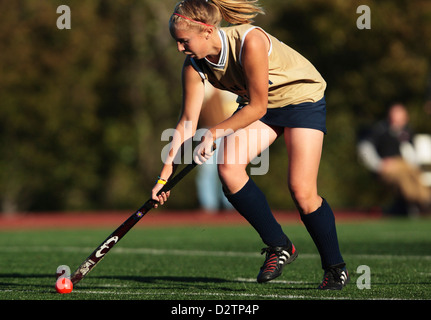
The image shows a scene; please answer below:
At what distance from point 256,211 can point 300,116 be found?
60 centimetres

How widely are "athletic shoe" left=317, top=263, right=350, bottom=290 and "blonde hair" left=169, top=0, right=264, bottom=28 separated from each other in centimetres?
141

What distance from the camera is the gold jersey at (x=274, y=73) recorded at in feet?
14.5

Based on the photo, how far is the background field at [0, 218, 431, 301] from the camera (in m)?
4.30

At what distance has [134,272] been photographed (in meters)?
5.46

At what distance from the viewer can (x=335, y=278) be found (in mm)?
4543

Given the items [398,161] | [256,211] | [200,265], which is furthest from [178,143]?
[398,161]

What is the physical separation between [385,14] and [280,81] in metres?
11.6

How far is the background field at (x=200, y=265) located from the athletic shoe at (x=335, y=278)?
0.07 meters

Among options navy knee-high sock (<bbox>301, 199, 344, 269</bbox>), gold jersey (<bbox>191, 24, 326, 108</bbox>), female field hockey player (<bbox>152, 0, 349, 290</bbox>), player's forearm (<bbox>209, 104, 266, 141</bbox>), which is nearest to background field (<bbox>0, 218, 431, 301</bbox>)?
navy knee-high sock (<bbox>301, 199, 344, 269</bbox>)

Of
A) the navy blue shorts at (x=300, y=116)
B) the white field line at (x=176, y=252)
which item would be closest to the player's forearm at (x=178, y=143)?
the navy blue shorts at (x=300, y=116)

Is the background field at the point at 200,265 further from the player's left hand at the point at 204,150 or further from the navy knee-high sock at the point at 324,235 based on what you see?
the player's left hand at the point at 204,150

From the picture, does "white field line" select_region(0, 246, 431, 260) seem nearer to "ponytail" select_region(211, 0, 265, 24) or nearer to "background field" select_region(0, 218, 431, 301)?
"background field" select_region(0, 218, 431, 301)

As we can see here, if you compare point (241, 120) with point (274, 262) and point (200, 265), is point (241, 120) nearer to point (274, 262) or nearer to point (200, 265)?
point (274, 262)
